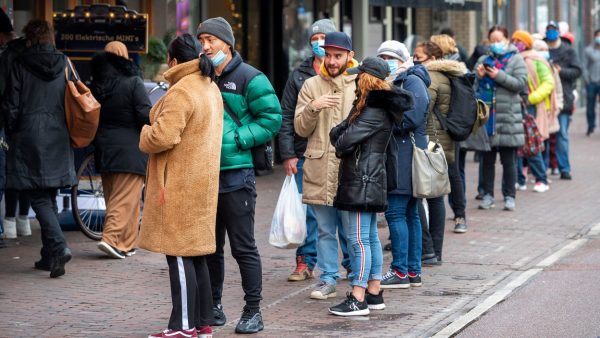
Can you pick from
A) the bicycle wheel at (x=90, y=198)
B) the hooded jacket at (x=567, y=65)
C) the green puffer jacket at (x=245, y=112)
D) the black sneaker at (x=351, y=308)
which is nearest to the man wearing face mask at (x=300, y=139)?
the black sneaker at (x=351, y=308)

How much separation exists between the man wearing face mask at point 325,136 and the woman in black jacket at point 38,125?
2.08 m

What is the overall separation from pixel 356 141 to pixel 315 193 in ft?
2.65

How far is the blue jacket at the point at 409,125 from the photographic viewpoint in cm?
948

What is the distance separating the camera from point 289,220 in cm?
912

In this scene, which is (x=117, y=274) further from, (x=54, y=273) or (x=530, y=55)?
(x=530, y=55)

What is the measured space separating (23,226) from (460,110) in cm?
408

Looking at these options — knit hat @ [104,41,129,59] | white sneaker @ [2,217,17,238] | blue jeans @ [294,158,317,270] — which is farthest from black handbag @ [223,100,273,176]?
white sneaker @ [2,217,17,238]

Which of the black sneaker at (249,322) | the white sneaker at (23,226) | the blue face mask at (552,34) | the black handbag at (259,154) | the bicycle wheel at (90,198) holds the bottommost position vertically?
the black sneaker at (249,322)

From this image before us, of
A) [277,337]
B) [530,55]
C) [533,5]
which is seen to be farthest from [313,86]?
[533,5]

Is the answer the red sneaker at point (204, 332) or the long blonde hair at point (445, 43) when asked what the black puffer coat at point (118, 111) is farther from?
the red sneaker at point (204, 332)

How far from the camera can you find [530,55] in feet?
51.0

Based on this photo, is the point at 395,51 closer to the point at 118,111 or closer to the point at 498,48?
the point at 118,111

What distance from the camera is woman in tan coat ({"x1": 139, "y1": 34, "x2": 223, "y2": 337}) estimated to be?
732cm

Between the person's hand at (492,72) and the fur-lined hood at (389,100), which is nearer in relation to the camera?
the fur-lined hood at (389,100)
